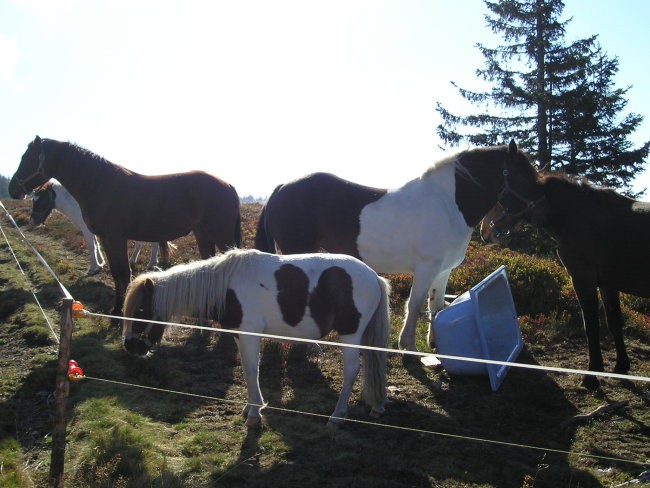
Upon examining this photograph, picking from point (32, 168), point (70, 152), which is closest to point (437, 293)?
point (70, 152)

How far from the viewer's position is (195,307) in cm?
509

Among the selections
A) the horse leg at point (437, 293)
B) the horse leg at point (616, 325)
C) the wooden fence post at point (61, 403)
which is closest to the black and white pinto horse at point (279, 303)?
the wooden fence post at point (61, 403)

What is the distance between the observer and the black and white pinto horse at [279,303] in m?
5.09

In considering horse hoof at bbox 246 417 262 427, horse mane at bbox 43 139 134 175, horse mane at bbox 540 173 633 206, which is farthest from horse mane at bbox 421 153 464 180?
horse mane at bbox 43 139 134 175

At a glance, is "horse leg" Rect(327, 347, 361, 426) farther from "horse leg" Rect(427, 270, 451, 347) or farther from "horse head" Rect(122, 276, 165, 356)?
Result: "horse leg" Rect(427, 270, 451, 347)

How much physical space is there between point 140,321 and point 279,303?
51.9 inches

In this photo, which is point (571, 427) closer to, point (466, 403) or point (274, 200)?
point (466, 403)

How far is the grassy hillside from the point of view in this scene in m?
4.24

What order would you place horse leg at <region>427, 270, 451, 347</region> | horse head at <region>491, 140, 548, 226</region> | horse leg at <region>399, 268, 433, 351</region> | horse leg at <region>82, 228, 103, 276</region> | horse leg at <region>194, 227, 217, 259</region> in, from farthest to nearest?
horse leg at <region>82, 228, 103, 276</region>
horse leg at <region>194, 227, 217, 259</region>
horse leg at <region>427, 270, 451, 347</region>
horse leg at <region>399, 268, 433, 351</region>
horse head at <region>491, 140, 548, 226</region>

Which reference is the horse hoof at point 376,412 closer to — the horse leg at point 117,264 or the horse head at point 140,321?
the horse head at point 140,321

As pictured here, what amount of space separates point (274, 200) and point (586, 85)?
644 inches

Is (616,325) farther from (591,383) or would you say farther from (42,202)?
(42,202)

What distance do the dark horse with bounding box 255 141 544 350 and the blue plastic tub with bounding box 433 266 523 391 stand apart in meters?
0.47

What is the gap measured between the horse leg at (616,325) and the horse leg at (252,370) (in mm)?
4489
